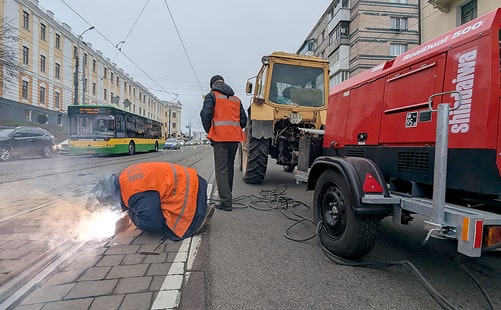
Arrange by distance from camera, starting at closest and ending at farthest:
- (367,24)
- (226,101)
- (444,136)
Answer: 1. (444,136)
2. (226,101)
3. (367,24)

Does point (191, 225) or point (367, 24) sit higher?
point (367, 24)

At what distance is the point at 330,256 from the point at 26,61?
123 feet

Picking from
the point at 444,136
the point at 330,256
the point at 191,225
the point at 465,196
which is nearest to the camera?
the point at 444,136

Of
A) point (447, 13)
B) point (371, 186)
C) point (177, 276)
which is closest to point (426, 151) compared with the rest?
point (371, 186)

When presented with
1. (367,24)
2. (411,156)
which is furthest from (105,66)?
(411,156)

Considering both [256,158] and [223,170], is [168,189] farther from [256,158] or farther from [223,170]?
[256,158]

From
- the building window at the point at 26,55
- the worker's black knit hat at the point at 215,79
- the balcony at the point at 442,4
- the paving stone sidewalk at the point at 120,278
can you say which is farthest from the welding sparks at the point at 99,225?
the building window at the point at 26,55

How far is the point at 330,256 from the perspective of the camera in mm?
3010

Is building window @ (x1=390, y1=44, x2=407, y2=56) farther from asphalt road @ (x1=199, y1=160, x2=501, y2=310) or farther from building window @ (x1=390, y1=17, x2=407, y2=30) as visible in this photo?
asphalt road @ (x1=199, y1=160, x2=501, y2=310)

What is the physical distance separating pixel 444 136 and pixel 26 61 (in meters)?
38.2

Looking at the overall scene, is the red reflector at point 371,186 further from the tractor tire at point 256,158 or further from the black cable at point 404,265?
the tractor tire at point 256,158

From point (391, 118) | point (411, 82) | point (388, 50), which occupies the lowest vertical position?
point (391, 118)

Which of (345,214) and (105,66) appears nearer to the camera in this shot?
(345,214)

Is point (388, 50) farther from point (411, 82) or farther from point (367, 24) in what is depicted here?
point (411, 82)
